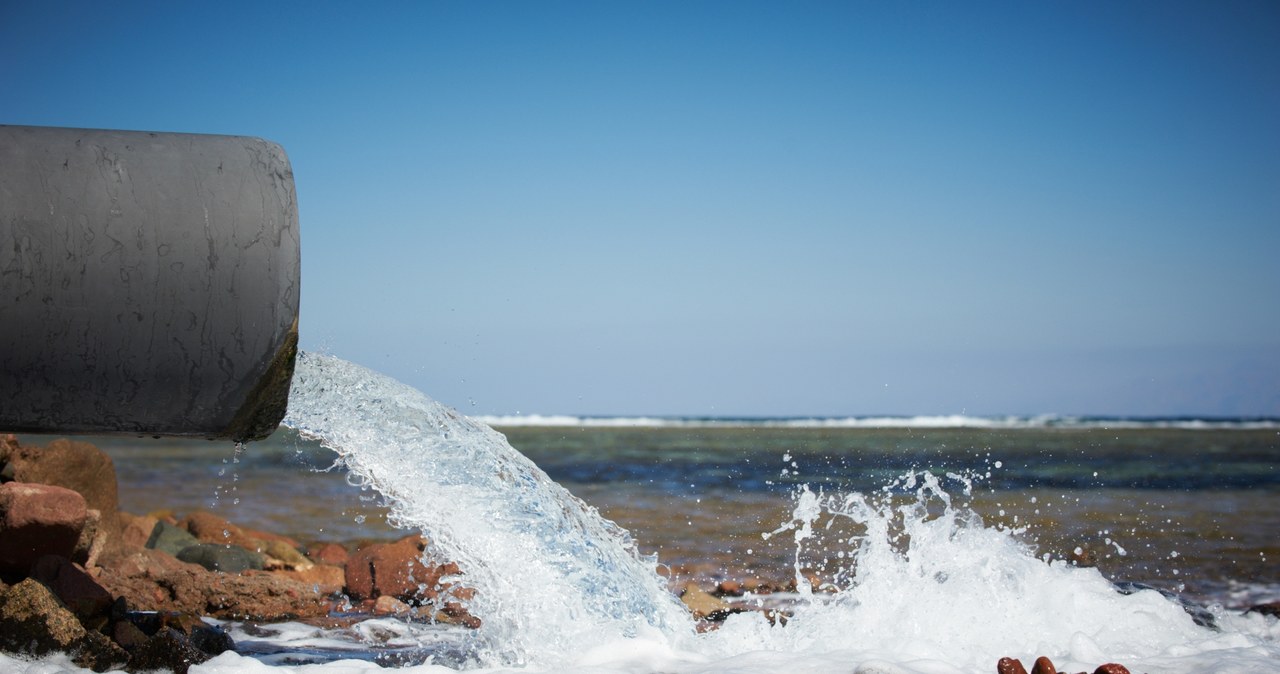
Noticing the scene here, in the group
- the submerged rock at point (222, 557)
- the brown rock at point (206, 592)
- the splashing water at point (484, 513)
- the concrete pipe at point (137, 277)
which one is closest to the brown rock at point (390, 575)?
the brown rock at point (206, 592)

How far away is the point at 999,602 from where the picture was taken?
460 centimetres

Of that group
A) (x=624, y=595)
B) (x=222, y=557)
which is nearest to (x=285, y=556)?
(x=222, y=557)

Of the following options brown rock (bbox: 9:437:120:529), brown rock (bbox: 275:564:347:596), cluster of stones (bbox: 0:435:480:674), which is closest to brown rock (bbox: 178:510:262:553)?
cluster of stones (bbox: 0:435:480:674)

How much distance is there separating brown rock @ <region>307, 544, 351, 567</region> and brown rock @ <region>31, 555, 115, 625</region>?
3.25 metres

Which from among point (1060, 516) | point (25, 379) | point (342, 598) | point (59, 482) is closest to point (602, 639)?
point (25, 379)

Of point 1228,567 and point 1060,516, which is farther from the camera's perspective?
point 1060,516

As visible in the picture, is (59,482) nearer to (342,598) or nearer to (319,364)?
(342,598)

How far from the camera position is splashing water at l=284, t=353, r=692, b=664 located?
13.5 ft

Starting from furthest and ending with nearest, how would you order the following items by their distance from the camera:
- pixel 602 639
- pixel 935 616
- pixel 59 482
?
pixel 59 482, pixel 935 616, pixel 602 639

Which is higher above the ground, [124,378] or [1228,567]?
[124,378]

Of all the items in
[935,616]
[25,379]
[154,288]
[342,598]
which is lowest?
[342,598]

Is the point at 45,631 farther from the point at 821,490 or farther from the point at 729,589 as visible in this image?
the point at 821,490

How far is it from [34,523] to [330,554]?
360cm

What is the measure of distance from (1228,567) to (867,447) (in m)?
20.9
